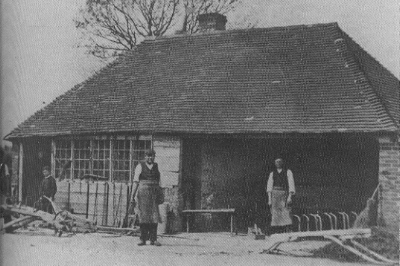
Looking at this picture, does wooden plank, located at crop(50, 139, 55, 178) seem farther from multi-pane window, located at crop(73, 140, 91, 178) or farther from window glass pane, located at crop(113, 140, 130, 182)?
window glass pane, located at crop(113, 140, 130, 182)

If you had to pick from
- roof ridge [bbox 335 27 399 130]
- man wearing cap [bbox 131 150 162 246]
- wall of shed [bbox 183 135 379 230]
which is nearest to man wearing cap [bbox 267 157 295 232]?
wall of shed [bbox 183 135 379 230]

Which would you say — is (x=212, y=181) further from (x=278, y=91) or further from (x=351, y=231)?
(x=351, y=231)

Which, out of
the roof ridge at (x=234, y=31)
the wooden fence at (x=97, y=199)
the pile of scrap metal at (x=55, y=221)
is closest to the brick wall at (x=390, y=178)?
the roof ridge at (x=234, y=31)

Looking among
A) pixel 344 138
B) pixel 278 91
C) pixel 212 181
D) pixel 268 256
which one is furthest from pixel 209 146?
pixel 268 256

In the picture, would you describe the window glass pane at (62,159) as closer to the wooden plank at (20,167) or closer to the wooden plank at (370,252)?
the wooden plank at (20,167)

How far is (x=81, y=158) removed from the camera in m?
15.3

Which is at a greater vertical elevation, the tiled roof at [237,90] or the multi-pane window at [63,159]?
the tiled roof at [237,90]

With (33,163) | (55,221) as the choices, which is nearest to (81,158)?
(33,163)

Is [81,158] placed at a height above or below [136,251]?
above

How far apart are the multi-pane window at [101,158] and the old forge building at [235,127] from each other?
0.03 metres

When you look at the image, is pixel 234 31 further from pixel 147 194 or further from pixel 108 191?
pixel 147 194

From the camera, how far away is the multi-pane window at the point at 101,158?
14.9m

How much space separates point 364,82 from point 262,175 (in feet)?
11.0

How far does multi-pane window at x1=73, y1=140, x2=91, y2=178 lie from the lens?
15195 millimetres
